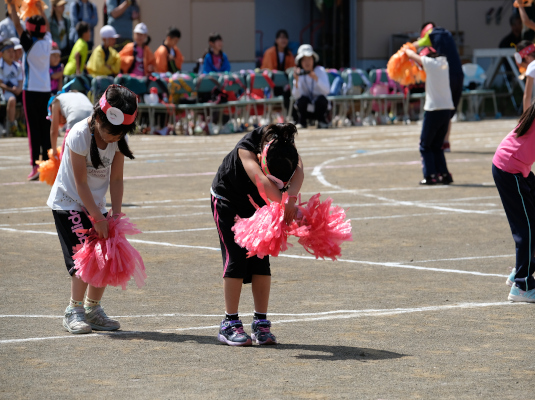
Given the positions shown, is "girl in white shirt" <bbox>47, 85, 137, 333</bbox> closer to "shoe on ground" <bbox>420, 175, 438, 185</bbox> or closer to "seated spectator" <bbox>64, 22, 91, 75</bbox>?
"shoe on ground" <bbox>420, 175, 438, 185</bbox>

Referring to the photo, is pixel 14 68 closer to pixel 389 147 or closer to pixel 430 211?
pixel 389 147

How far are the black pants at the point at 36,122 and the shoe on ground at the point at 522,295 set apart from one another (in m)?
8.84

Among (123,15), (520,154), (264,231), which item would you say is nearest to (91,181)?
(264,231)

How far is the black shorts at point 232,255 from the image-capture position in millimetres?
6211

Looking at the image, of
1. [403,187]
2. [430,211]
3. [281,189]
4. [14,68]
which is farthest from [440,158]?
[14,68]

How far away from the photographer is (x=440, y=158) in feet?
45.6

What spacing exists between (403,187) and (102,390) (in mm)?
9254

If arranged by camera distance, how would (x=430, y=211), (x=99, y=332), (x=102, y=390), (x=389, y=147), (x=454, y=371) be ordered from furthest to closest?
(x=389, y=147)
(x=430, y=211)
(x=99, y=332)
(x=454, y=371)
(x=102, y=390)

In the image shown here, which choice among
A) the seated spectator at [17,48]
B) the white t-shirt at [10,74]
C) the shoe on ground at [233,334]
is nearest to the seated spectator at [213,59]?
the seated spectator at [17,48]

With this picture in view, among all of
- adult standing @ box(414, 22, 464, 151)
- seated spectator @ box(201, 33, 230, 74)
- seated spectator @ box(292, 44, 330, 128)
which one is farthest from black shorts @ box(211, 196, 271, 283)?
seated spectator @ box(201, 33, 230, 74)

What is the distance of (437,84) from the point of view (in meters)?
14.0

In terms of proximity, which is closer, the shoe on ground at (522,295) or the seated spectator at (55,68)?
the shoe on ground at (522,295)

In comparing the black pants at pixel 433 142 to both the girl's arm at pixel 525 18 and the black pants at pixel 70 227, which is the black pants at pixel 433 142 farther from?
the black pants at pixel 70 227

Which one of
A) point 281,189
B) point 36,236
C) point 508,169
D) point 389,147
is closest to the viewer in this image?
point 281,189
